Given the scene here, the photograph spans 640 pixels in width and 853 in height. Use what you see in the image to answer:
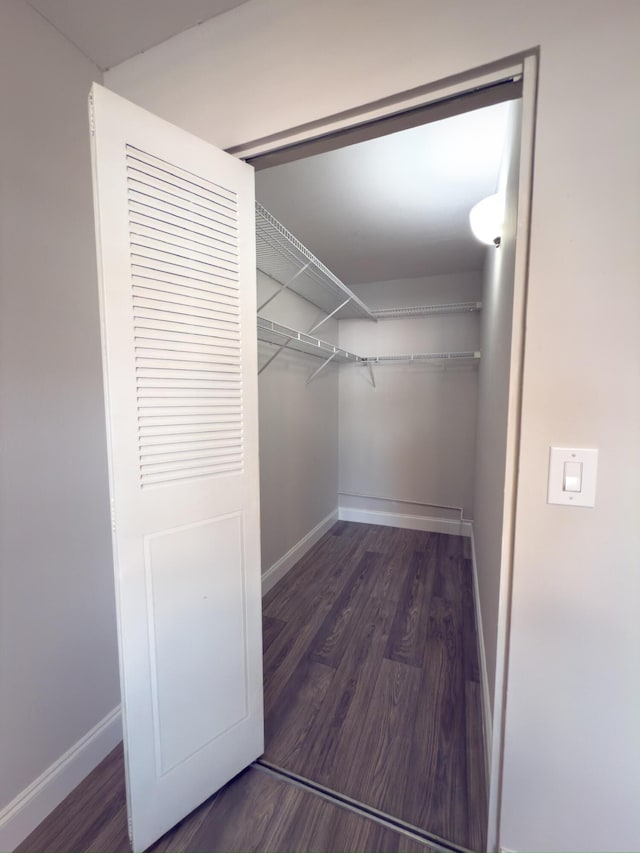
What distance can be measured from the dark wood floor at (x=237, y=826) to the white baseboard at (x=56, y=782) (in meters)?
0.03

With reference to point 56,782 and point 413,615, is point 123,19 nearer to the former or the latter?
point 56,782

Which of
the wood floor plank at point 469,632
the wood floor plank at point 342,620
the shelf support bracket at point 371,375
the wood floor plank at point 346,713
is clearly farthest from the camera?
the shelf support bracket at point 371,375

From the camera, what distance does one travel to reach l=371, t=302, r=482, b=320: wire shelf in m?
2.98

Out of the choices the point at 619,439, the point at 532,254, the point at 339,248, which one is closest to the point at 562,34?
the point at 532,254

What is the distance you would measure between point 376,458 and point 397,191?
243 cm

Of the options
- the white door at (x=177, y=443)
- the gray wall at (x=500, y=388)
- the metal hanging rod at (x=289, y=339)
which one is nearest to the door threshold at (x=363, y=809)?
the white door at (x=177, y=443)

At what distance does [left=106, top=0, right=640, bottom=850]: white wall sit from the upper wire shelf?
71 centimetres

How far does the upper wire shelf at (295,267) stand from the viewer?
1650 millimetres

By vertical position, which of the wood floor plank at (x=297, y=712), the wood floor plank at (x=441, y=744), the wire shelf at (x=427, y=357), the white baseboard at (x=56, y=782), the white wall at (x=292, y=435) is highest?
the wire shelf at (x=427, y=357)

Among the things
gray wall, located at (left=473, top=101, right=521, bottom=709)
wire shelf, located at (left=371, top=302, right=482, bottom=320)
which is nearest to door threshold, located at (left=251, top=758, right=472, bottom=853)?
gray wall, located at (left=473, top=101, right=521, bottom=709)

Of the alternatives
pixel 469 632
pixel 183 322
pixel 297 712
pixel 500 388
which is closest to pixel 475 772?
pixel 297 712

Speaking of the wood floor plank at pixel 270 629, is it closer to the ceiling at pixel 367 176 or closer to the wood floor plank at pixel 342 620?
the wood floor plank at pixel 342 620

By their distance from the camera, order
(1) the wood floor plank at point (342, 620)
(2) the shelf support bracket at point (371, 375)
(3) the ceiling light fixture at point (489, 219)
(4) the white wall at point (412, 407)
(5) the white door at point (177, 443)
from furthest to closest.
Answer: (2) the shelf support bracket at point (371, 375) → (4) the white wall at point (412, 407) → (1) the wood floor plank at point (342, 620) → (3) the ceiling light fixture at point (489, 219) → (5) the white door at point (177, 443)

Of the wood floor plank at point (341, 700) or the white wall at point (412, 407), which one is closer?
the wood floor plank at point (341, 700)
